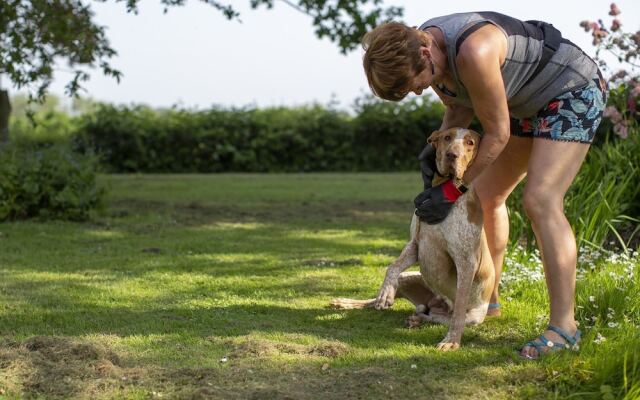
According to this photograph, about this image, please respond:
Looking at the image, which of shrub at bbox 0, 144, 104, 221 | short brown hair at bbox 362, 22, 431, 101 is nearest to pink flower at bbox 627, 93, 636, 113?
short brown hair at bbox 362, 22, 431, 101

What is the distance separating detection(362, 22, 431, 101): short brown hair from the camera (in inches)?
163

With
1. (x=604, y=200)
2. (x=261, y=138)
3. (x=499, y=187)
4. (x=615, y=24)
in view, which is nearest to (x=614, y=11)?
(x=615, y=24)

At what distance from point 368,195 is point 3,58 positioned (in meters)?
6.32

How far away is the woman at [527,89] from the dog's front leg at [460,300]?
15.9 inches

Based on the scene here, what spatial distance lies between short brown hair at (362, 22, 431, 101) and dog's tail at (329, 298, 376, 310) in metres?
1.84

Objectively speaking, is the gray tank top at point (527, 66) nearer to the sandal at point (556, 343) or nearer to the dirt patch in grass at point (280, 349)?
the sandal at point (556, 343)

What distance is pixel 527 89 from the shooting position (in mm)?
4461

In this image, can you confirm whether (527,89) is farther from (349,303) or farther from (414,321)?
(349,303)

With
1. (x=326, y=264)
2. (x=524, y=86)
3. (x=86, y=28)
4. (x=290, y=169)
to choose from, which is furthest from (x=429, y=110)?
(x=524, y=86)

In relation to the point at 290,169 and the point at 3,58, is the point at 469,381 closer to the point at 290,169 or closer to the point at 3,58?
the point at 3,58

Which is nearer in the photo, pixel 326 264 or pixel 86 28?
pixel 326 264

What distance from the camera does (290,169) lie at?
780 inches

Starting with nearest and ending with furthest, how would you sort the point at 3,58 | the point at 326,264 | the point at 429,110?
the point at 326,264 < the point at 3,58 < the point at 429,110

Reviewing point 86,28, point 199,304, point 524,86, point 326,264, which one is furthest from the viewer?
point 86,28
